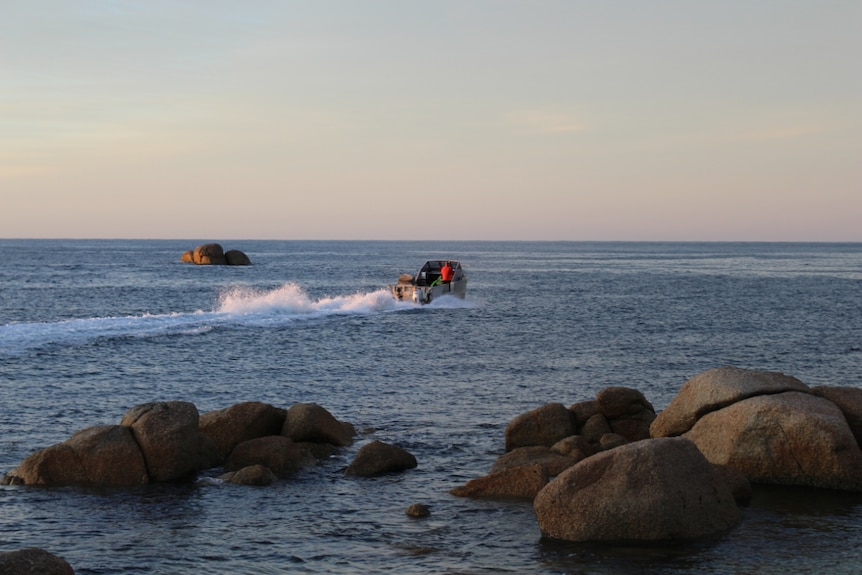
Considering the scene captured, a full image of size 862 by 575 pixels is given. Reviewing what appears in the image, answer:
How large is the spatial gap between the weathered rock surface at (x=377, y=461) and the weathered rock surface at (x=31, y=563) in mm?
7625

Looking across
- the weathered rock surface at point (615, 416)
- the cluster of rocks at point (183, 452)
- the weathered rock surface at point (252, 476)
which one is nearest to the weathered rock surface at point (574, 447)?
the weathered rock surface at point (615, 416)

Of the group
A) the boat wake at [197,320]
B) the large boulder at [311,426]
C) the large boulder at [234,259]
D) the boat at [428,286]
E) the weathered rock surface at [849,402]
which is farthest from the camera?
the large boulder at [234,259]

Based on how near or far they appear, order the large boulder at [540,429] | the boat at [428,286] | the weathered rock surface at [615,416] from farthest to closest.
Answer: the boat at [428,286], the weathered rock surface at [615,416], the large boulder at [540,429]

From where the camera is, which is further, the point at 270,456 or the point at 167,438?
the point at 270,456

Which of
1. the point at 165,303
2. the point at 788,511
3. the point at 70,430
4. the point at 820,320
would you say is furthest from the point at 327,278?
the point at 788,511

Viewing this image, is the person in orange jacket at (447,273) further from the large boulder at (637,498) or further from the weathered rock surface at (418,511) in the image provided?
the large boulder at (637,498)

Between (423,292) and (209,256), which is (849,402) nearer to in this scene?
(423,292)

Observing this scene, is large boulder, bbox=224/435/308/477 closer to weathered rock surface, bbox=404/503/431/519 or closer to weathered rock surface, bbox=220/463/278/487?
weathered rock surface, bbox=220/463/278/487

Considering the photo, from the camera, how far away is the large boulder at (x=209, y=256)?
133 metres

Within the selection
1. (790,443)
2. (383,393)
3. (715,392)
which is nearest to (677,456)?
(790,443)

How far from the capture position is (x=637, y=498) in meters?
14.0

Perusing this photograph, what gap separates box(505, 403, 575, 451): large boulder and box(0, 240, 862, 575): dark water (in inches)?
23.7

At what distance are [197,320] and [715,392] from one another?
122ft

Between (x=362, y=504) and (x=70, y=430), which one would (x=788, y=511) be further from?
(x=70, y=430)
